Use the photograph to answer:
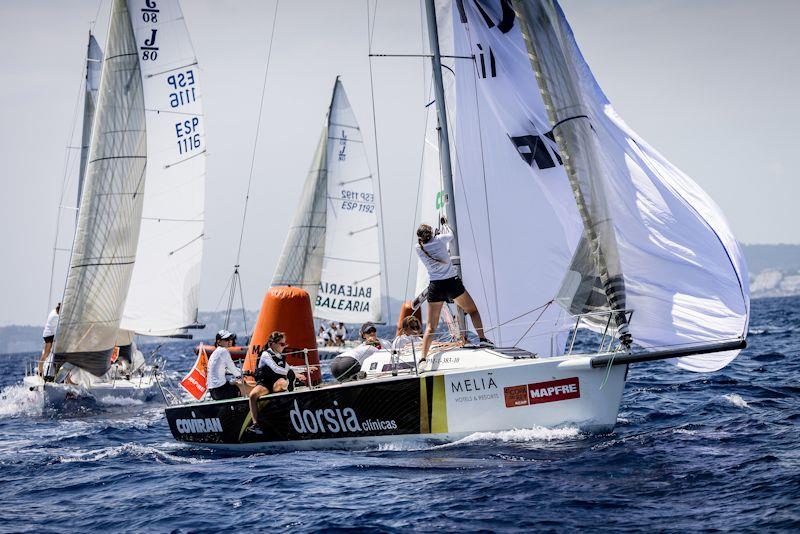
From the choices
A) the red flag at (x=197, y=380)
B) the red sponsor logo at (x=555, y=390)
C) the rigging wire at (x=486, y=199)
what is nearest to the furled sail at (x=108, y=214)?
the red flag at (x=197, y=380)

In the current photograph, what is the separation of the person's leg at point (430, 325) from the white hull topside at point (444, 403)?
0.16m

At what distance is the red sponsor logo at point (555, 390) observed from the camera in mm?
10570

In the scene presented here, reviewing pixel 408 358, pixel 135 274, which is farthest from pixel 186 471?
pixel 135 274

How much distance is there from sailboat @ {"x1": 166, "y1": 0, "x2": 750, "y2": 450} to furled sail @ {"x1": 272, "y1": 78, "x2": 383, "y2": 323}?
19928 millimetres

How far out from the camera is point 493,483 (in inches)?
348

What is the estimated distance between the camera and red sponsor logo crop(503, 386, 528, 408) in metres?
10.7

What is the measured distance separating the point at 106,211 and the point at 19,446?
7885 millimetres

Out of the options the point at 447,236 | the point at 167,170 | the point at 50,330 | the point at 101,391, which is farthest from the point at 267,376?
the point at 50,330

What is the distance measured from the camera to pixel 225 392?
1297cm

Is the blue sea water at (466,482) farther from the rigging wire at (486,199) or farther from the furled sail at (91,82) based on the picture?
the furled sail at (91,82)

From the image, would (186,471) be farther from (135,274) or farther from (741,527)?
(135,274)

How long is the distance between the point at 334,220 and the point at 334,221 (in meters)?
0.04

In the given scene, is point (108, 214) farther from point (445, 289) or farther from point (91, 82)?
point (445, 289)

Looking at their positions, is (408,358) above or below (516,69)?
below
